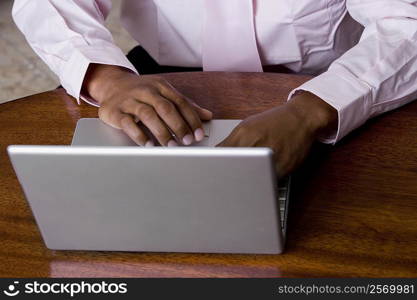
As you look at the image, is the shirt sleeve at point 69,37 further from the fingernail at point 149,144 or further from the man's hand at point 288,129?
the man's hand at point 288,129

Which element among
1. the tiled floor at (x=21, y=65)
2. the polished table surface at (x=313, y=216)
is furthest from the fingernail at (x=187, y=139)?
the tiled floor at (x=21, y=65)

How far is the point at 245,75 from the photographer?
1.27 m

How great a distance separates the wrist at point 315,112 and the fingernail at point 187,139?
0.15 meters

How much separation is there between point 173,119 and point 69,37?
33 cm

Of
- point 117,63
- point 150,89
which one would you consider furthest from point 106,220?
point 117,63

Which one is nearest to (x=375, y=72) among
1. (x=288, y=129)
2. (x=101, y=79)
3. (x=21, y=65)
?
A: (x=288, y=129)

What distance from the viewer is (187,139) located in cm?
105

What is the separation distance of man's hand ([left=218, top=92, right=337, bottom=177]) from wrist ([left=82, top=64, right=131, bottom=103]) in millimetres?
270

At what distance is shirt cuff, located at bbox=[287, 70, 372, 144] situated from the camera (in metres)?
1.09

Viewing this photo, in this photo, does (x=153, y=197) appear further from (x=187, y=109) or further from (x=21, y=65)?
(x=21, y=65)

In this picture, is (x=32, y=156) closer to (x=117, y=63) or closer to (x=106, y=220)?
(x=106, y=220)

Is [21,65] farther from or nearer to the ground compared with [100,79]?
nearer to the ground

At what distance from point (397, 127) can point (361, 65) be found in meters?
0.10

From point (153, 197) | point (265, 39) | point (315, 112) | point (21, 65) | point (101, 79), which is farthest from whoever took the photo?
point (21, 65)
